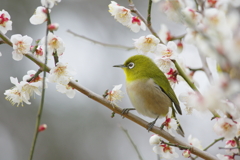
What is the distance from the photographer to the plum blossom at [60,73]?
1948 millimetres

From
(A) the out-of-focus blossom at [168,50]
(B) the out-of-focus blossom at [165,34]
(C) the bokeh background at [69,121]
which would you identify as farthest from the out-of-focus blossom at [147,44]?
(C) the bokeh background at [69,121]

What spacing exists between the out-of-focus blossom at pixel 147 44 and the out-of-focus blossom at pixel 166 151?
0.67m

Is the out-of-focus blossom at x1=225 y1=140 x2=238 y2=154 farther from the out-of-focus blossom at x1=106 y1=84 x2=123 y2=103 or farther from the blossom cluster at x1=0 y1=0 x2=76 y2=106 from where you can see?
the blossom cluster at x1=0 y1=0 x2=76 y2=106

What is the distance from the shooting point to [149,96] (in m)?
2.91

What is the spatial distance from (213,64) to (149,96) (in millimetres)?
1200

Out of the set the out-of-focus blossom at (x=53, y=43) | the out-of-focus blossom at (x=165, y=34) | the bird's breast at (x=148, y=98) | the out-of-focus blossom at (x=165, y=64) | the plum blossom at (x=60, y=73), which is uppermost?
the out-of-focus blossom at (x=53, y=43)

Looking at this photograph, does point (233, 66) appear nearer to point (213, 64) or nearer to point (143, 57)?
point (213, 64)

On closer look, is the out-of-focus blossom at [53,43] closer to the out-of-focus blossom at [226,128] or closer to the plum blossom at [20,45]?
the plum blossom at [20,45]

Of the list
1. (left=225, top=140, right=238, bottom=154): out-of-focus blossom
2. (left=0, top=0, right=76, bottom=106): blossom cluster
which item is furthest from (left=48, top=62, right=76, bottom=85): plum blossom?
(left=225, top=140, right=238, bottom=154): out-of-focus blossom

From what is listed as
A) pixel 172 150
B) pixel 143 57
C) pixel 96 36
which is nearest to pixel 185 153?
pixel 172 150

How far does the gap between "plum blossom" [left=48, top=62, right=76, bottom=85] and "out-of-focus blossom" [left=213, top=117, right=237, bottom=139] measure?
0.94m

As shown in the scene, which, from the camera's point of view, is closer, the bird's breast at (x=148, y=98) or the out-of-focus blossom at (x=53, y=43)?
the out-of-focus blossom at (x=53, y=43)

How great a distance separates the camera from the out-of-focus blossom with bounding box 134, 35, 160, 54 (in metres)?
2.10

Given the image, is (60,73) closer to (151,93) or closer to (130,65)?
(151,93)
